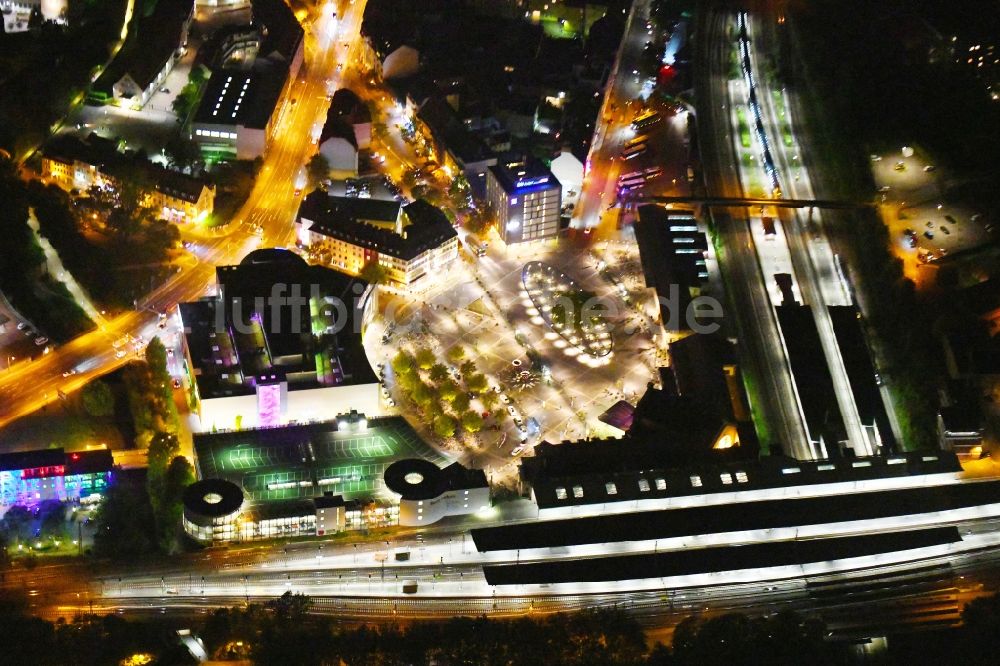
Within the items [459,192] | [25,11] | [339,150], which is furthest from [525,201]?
[25,11]

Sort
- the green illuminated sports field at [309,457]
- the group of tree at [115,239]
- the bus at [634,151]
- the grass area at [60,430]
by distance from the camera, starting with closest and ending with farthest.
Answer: the green illuminated sports field at [309,457]
the grass area at [60,430]
the group of tree at [115,239]
the bus at [634,151]

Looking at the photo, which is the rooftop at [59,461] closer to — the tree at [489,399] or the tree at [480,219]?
the tree at [489,399]

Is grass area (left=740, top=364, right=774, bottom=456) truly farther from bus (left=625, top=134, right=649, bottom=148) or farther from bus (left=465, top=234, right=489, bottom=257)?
bus (left=625, top=134, right=649, bottom=148)

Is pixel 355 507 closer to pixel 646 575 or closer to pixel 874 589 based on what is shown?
pixel 646 575

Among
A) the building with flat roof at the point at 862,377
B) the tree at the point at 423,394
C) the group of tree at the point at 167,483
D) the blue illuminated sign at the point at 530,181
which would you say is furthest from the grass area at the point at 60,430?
the building with flat roof at the point at 862,377

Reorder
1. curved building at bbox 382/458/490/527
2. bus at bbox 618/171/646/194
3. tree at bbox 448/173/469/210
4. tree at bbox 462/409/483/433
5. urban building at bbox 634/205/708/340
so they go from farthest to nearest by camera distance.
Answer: bus at bbox 618/171/646/194 → tree at bbox 448/173/469/210 → urban building at bbox 634/205/708/340 → tree at bbox 462/409/483/433 → curved building at bbox 382/458/490/527

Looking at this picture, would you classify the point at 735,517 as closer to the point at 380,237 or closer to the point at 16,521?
the point at 380,237

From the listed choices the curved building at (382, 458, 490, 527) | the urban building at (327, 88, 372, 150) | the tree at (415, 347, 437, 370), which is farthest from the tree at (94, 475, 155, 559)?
the urban building at (327, 88, 372, 150)
